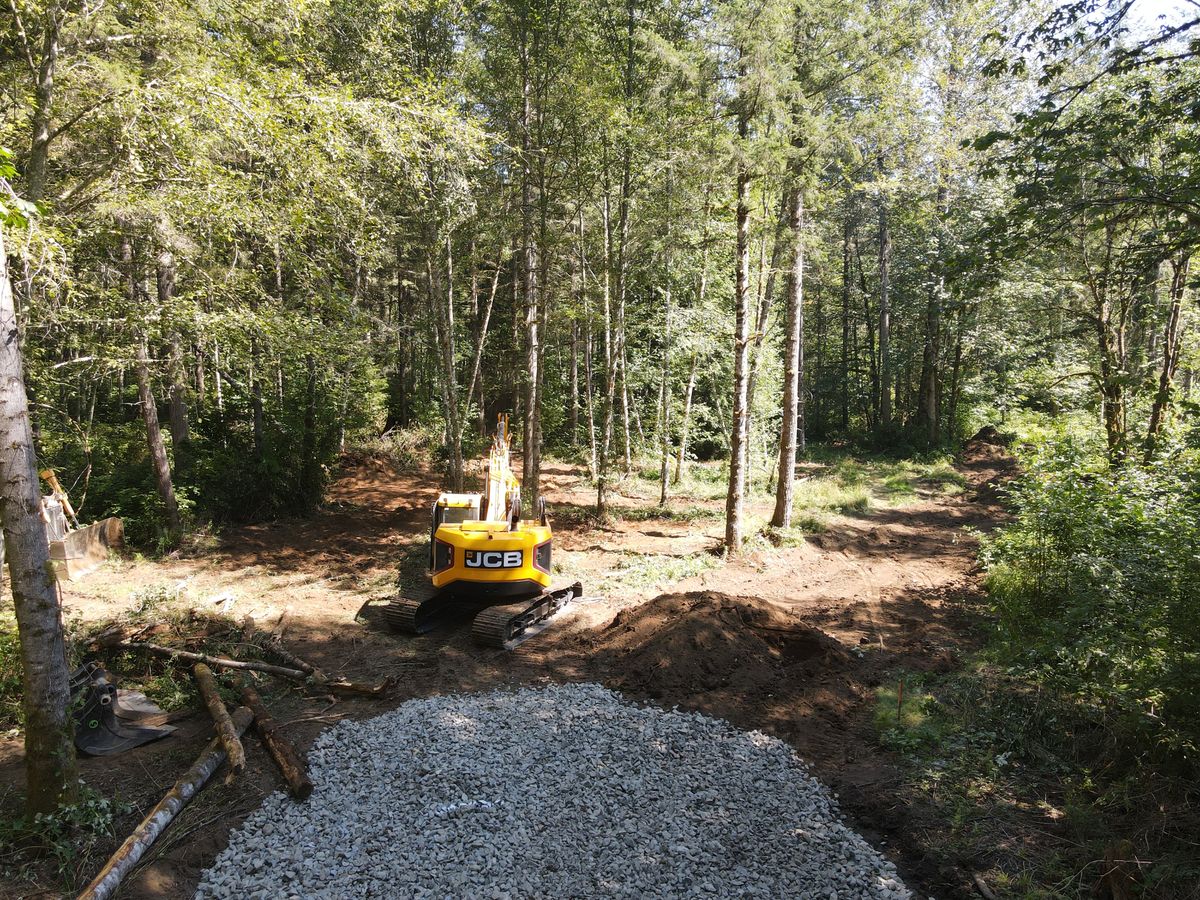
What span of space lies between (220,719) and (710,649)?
4859 mm

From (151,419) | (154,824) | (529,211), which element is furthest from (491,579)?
(529,211)

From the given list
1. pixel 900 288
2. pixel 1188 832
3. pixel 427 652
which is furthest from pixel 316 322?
pixel 900 288

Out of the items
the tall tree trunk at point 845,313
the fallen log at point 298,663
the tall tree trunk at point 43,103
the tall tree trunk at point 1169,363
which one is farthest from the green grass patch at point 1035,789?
the tall tree trunk at point 845,313

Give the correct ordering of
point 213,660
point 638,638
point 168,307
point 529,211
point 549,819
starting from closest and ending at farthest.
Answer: point 549,819, point 213,660, point 638,638, point 168,307, point 529,211

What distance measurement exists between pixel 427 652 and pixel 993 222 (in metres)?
7.69

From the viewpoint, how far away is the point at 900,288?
1077 inches

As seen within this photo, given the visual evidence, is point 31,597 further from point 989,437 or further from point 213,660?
point 989,437

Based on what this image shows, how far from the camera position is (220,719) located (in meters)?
5.64

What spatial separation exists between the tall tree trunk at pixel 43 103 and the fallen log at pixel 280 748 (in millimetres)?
5243

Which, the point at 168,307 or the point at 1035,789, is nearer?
the point at 1035,789

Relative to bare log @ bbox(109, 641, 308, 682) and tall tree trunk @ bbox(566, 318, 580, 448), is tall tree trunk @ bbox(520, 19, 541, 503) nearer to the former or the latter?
bare log @ bbox(109, 641, 308, 682)

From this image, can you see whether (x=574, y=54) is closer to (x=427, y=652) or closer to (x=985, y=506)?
(x=427, y=652)

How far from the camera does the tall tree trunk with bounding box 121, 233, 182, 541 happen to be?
9.93 metres

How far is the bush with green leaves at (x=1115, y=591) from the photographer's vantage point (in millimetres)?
4605
